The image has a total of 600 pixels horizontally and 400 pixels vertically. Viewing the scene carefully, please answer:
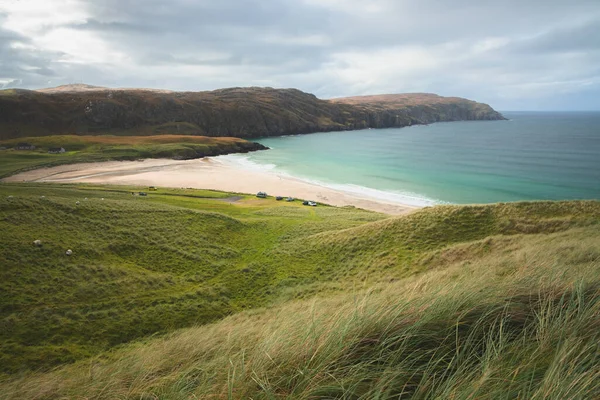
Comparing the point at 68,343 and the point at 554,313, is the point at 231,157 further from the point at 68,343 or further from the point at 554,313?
the point at 554,313

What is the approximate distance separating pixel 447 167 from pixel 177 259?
8548cm

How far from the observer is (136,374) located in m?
4.63

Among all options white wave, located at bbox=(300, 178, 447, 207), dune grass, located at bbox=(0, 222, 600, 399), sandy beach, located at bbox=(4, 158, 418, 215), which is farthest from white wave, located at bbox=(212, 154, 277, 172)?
dune grass, located at bbox=(0, 222, 600, 399)

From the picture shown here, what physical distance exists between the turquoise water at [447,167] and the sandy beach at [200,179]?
7190 millimetres

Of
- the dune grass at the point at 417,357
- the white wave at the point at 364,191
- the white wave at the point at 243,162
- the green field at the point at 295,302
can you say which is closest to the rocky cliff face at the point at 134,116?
the white wave at the point at 243,162

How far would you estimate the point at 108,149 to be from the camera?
326 feet

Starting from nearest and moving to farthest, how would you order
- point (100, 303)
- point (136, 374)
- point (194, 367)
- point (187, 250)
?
point (194, 367), point (136, 374), point (100, 303), point (187, 250)

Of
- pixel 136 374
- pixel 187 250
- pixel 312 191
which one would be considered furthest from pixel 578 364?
pixel 312 191

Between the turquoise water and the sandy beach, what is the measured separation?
23.6 feet

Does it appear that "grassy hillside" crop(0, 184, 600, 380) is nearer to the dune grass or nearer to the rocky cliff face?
the dune grass

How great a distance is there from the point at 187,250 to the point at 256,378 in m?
21.8

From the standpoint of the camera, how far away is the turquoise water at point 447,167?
63.7 m

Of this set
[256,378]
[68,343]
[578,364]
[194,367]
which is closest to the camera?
[578,364]

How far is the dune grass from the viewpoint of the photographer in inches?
120
